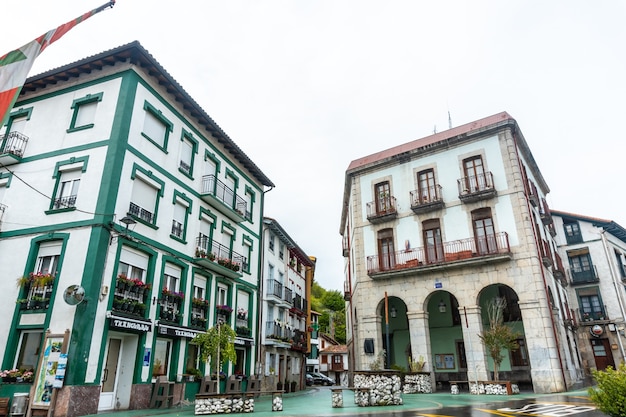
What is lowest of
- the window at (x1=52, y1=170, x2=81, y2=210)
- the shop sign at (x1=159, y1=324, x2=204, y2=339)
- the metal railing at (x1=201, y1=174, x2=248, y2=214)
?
the shop sign at (x1=159, y1=324, x2=204, y2=339)

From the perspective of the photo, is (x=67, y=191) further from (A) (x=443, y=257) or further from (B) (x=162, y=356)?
(A) (x=443, y=257)

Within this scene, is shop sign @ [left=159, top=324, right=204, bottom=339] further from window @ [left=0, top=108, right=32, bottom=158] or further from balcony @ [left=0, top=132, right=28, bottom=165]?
window @ [left=0, top=108, right=32, bottom=158]

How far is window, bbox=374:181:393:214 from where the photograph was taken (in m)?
24.1

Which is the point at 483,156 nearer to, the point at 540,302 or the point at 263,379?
the point at 540,302

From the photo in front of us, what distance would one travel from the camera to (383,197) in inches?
969

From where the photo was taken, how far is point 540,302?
59.8ft

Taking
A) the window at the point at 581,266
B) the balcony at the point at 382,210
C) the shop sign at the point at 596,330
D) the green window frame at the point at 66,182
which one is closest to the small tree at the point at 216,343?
the green window frame at the point at 66,182

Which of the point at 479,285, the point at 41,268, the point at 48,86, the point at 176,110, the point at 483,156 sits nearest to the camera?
the point at 41,268

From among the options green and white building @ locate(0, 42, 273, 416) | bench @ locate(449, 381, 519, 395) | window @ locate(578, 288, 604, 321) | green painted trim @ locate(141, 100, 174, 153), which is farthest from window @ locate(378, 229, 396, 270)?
window @ locate(578, 288, 604, 321)

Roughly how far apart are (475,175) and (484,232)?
3.06m

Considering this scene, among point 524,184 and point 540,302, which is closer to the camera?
point 540,302

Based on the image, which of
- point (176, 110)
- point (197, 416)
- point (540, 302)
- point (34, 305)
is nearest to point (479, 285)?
point (540, 302)

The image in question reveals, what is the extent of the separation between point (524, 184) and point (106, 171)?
18.9m

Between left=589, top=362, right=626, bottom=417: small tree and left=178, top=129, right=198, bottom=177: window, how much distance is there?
16231 mm
